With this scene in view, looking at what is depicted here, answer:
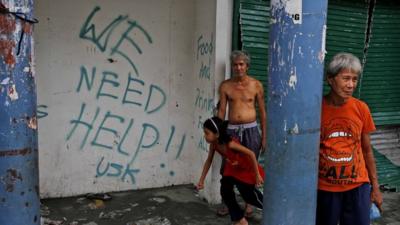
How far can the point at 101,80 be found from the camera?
4.81 m

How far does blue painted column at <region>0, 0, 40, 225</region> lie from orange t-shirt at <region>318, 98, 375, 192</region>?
1664 mm

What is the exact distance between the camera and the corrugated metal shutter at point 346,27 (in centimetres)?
504

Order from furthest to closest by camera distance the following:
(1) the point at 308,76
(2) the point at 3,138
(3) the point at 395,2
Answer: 1. (3) the point at 395,2
2. (1) the point at 308,76
3. (2) the point at 3,138

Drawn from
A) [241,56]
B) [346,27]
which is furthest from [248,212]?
[346,27]

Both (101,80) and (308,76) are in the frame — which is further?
(101,80)

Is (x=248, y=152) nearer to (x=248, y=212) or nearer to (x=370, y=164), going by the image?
(x=248, y=212)

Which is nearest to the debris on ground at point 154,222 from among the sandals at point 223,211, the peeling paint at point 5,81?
the sandals at point 223,211

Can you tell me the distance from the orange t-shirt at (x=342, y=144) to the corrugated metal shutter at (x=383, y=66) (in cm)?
286

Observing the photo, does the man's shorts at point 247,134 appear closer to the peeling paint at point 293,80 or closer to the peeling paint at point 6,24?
the peeling paint at point 293,80

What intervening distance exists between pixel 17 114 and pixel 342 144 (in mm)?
1834

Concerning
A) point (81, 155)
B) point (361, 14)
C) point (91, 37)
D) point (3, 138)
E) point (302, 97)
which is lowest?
point (81, 155)

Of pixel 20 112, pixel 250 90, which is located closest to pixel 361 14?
pixel 250 90

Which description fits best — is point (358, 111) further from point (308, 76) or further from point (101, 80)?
point (101, 80)

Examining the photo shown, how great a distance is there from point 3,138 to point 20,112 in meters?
0.14
